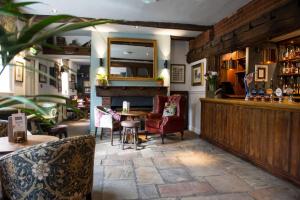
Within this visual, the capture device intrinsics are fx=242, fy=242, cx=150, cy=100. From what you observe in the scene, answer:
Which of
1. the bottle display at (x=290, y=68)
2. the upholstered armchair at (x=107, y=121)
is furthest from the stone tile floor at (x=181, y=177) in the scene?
the bottle display at (x=290, y=68)

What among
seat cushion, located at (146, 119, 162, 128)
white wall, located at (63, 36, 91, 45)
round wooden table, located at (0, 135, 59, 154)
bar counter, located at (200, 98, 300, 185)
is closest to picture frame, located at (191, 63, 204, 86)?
bar counter, located at (200, 98, 300, 185)

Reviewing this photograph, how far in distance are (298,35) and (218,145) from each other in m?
2.68

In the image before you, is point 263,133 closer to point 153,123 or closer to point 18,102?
point 153,123

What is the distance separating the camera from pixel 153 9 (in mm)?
4934

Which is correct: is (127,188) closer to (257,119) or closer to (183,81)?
(257,119)

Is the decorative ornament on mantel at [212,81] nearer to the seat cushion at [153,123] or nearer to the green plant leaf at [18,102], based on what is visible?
the seat cushion at [153,123]

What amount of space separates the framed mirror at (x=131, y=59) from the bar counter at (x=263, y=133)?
2276 mm

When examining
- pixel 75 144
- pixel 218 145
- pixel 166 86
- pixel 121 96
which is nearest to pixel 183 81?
pixel 166 86

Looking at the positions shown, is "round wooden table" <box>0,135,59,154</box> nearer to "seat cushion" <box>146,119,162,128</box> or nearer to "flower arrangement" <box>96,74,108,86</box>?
"seat cushion" <box>146,119,162,128</box>

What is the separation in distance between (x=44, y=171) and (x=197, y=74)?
5687 millimetres

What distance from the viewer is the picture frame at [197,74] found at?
655 cm

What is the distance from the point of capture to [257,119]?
→ 3.73 m

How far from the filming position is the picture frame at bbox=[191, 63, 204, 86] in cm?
655

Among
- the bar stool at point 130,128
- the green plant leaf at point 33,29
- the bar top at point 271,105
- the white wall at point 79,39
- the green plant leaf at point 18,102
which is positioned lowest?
the bar stool at point 130,128
